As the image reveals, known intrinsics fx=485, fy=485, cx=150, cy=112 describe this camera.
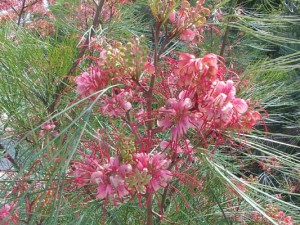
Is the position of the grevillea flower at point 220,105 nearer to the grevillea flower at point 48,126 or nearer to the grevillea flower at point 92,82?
the grevillea flower at point 92,82

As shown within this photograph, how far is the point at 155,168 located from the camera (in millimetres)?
551

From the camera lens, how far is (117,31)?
134 centimetres

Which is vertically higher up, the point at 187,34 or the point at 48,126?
the point at 187,34

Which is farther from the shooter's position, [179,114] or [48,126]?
[48,126]

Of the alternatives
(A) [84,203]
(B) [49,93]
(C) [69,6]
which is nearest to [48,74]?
(B) [49,93]

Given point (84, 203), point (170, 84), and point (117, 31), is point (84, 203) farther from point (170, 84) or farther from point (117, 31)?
point (117, 31)

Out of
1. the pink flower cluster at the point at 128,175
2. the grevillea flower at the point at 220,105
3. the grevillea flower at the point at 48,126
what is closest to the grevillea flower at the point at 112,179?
the pink flower cluster at the point at 128,175

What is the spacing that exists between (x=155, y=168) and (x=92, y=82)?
12 centimetres

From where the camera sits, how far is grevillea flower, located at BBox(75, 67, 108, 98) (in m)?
0.56

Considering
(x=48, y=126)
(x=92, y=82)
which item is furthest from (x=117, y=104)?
(x=48, y=126)

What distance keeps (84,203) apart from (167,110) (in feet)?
0.58

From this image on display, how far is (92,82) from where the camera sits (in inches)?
22.4

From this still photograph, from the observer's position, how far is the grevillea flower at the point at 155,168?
0.55m

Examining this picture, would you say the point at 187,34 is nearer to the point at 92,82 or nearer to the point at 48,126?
the point at 92,82
